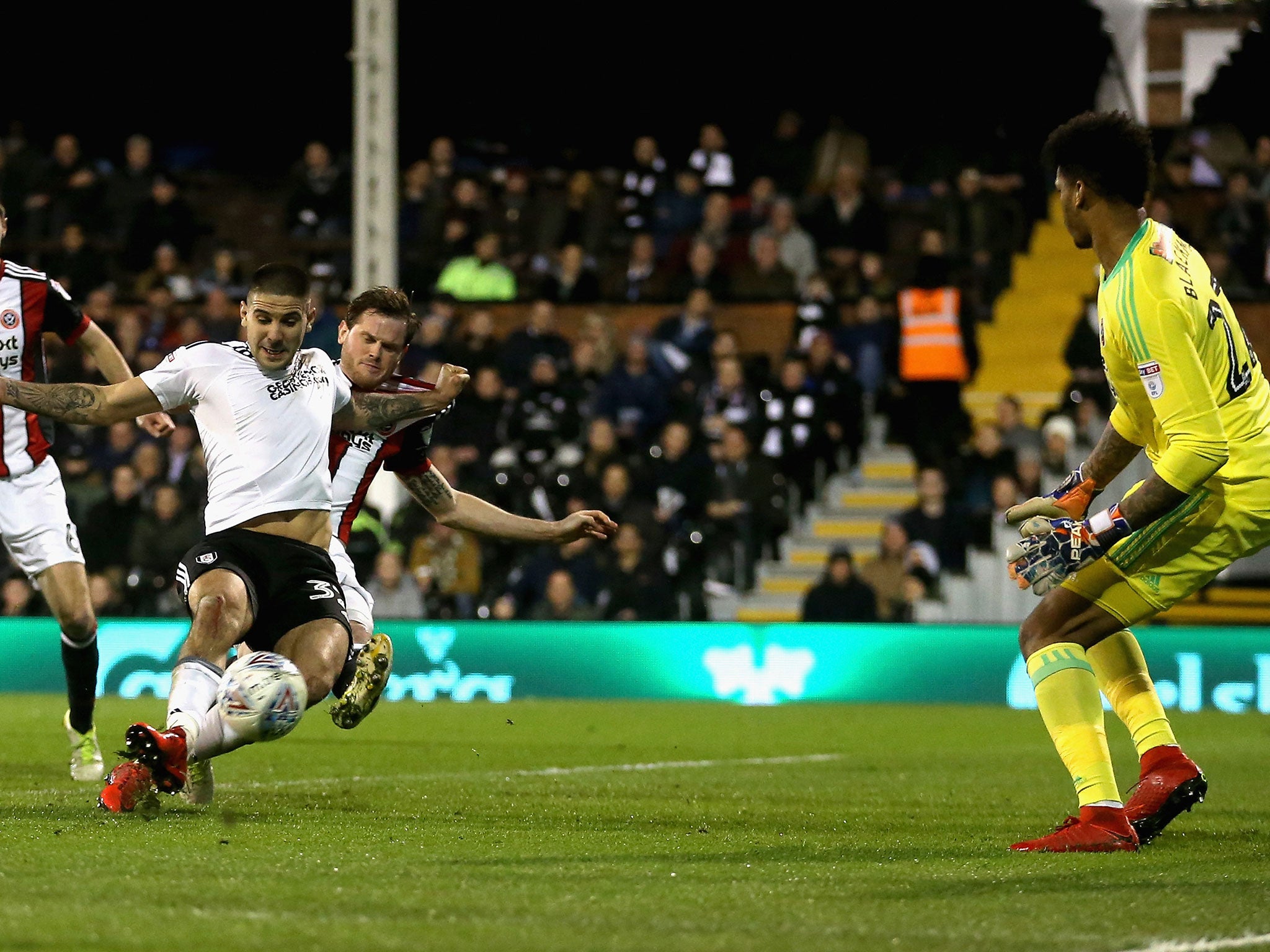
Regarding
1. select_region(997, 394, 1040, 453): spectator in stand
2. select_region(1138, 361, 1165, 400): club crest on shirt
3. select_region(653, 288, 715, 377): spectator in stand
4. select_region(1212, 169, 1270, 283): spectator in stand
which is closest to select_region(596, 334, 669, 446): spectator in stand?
select_region(653, 288, 715, 377): spectator in stand

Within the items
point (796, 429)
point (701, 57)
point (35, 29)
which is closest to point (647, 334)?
point (796, 429)

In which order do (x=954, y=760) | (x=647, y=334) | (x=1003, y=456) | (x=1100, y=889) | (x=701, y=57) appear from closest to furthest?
(x=1100, y=889)
(x=954, y=760)
(x=1003, y=456)
(x=647, y=334)
(x=701, y=57)

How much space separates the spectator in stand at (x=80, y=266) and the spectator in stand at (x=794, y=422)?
281 inches

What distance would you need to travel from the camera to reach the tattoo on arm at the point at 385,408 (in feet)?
23.5

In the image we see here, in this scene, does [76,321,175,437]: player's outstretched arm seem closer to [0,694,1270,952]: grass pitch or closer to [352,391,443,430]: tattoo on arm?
[352,391,443,430]: tattoo on arm

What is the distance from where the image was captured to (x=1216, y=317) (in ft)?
20.3

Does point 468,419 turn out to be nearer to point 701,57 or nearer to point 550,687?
point 550,687

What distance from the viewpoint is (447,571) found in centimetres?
1642

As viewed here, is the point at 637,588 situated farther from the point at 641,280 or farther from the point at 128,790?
the point at 128,790

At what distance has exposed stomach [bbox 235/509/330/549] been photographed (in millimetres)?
6918

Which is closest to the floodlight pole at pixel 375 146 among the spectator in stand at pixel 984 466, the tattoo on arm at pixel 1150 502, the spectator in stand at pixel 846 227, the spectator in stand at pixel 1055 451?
the spectator in stand at pixel 846 227

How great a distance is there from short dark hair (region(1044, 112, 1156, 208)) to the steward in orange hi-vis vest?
11.3 metres

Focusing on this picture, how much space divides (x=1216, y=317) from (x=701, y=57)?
63.4 ft

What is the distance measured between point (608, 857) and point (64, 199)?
16.4m
